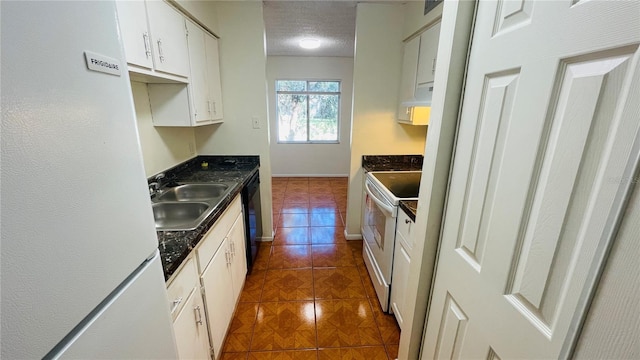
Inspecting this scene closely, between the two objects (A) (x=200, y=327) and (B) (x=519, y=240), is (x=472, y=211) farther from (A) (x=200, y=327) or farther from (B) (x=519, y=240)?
(A) (x=200, y=327)

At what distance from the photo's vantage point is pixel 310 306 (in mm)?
2008

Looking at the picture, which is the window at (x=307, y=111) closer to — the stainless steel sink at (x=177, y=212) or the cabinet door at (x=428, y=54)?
the cabinet door at (x=428, y=54)

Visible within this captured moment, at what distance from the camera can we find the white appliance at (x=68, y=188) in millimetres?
373

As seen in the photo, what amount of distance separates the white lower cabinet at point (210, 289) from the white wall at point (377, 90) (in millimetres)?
1377

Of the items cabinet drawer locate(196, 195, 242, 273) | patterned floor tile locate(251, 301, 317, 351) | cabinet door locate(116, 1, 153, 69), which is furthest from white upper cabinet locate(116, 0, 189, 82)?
patterned floor tile locate(251, 301, 317, 351)

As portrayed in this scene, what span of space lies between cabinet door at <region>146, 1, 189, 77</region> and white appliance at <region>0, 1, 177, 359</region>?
0.98 meters

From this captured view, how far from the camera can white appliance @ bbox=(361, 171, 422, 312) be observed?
5.82ft

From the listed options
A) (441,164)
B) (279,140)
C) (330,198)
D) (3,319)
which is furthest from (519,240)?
(279,140)

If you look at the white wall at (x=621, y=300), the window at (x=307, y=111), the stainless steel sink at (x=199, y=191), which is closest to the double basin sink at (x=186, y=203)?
the stainless steel sink at (x=199, y=191)

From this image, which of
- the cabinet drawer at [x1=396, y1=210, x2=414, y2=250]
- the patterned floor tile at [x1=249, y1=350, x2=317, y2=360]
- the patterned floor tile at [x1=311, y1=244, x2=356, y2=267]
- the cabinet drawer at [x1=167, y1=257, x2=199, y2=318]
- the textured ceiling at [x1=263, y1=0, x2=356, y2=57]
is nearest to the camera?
the cabinet drawer at [x1=167, y1=257, x2=199, y2=318]

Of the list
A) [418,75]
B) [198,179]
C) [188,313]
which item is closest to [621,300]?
[188,313]

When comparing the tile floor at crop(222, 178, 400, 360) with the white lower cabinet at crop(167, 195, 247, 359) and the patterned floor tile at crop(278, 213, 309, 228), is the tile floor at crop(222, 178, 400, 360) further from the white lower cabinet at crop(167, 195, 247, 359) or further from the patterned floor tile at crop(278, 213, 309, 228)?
the white lower cabinet at crop(167, 195, 247, 359)

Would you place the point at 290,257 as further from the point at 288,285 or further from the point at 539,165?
the point at 539,165

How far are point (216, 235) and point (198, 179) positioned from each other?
0.82 meters
